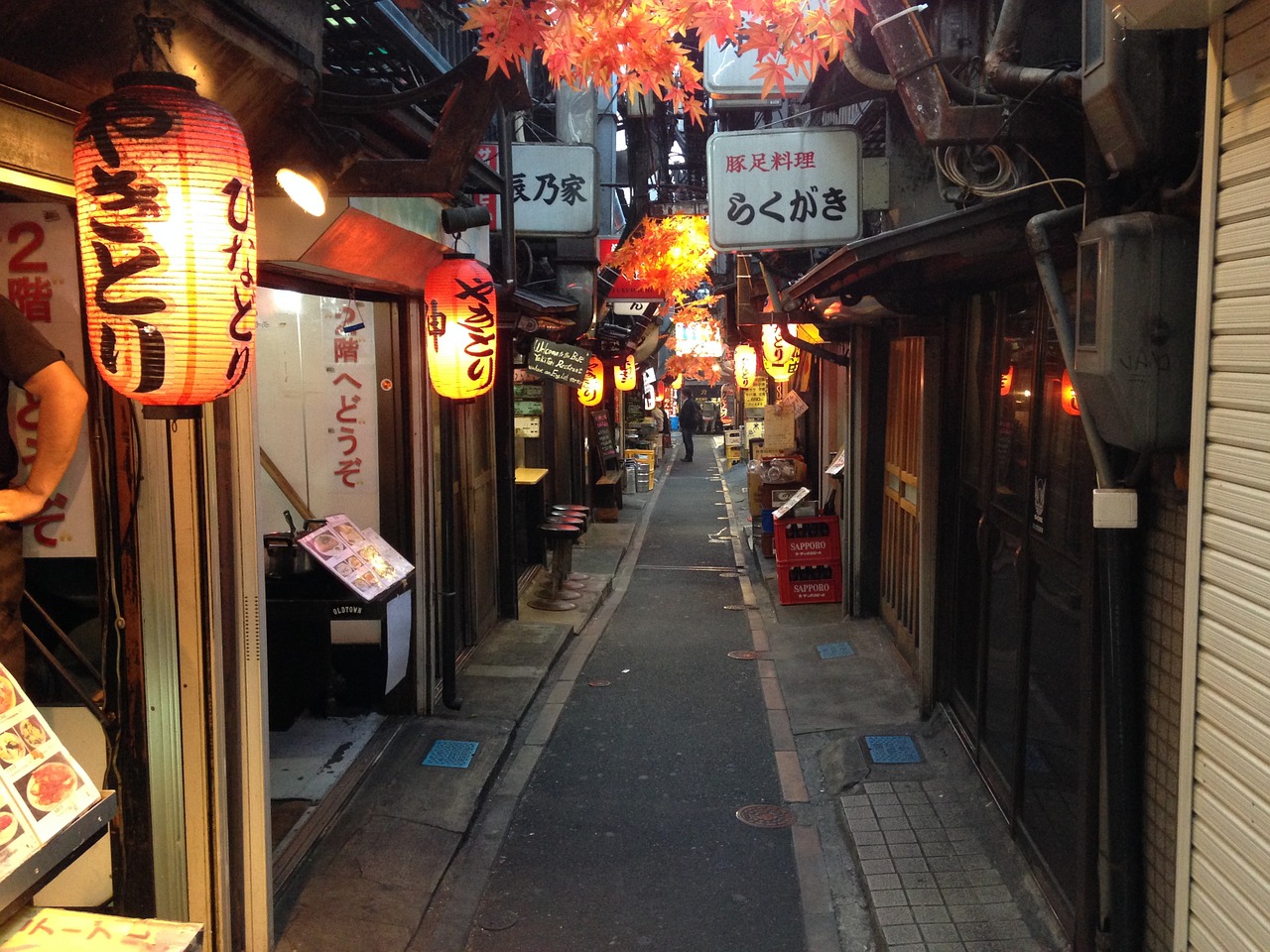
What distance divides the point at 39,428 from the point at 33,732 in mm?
1453

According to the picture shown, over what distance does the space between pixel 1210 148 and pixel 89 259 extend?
4.45 m

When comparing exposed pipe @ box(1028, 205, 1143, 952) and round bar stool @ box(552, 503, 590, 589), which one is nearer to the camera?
exposed pipe @ box(1028, 205, 1143, 952)

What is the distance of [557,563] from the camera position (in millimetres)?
16562

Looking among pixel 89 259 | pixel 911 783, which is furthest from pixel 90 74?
pixel 911 783

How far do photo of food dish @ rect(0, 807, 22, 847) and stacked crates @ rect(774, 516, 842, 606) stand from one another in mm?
12117

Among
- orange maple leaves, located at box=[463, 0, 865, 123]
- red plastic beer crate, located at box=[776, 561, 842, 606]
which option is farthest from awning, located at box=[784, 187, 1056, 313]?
red plastic beer crate, located at box=[776, 561, 842, 606]

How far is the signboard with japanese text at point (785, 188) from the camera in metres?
9.23

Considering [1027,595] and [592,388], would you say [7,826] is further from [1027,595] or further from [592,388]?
[592,388]

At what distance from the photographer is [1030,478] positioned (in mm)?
6711

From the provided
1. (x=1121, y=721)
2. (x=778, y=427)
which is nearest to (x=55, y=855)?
(x=1121, y=721)

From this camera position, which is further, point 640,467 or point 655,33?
point 640,467

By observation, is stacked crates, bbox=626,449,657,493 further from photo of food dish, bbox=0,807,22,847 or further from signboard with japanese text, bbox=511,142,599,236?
photo of food dish, bbox=0,807,22,847

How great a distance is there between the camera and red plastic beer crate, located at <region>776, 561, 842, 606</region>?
48.4 ft

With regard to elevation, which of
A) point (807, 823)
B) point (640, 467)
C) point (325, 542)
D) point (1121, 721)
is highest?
point (325, 542)
